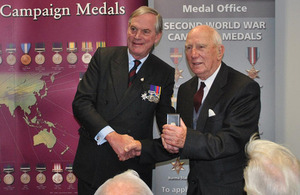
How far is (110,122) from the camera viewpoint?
3.15m

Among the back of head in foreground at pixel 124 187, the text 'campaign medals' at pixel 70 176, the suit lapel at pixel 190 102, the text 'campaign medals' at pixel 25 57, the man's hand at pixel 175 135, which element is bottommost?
the text 'campaign medals' at pixel 70 176

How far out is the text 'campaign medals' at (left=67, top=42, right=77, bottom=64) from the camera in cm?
439

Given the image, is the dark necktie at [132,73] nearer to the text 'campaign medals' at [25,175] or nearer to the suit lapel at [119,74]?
the suit lapel at [119,74]

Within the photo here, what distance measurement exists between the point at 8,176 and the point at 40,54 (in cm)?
136

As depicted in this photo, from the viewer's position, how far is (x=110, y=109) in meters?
3.15

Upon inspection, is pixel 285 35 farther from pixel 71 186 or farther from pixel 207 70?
pixel 71 186

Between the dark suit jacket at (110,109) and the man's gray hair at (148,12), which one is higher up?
the man's gray hair at (148,12)

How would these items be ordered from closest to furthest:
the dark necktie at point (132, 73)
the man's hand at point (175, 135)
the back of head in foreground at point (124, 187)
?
the back of head in foreground at point (124, 187)
the man's hand at point (175, 135)
the dark necktie at point (132, 73)

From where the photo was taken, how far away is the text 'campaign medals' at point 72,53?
14.4ft

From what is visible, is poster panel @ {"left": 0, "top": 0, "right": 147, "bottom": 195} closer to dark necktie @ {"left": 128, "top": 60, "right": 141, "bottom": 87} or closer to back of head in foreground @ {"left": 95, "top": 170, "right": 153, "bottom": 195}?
dark necktie @ {"left": 128, "top": 60, "right": 141, "bottom": 87}

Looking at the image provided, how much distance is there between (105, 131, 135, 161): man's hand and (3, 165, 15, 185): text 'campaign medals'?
186 centimetres

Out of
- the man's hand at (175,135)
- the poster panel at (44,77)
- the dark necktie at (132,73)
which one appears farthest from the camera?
the poster panel at (44,77)

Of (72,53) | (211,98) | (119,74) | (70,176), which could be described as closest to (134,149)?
(119,74)

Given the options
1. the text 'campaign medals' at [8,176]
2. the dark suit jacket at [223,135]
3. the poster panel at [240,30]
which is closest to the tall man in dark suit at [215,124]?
Result: the dark suit jacket at [223,135]
